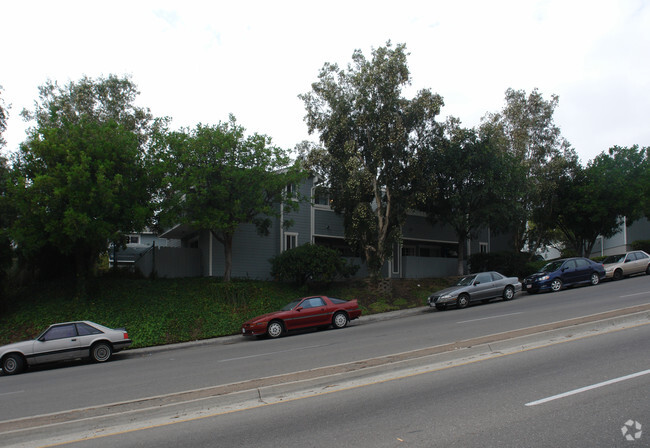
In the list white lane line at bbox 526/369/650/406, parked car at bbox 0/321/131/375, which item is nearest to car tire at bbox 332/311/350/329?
parked car at bbox 0/321/131/375

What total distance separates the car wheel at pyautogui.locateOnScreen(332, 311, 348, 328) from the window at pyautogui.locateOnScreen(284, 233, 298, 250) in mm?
9097

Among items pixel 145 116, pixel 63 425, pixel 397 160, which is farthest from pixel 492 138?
pixel 63 425

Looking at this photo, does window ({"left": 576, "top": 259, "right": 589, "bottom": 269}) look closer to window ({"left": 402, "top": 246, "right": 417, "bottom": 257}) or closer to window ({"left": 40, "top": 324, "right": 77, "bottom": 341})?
window ({"left": 402, "top": 246, "right": 417, "bottom": 257})

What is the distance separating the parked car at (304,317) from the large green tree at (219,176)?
5.33 m

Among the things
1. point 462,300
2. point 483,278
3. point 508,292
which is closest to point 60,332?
point 462,300

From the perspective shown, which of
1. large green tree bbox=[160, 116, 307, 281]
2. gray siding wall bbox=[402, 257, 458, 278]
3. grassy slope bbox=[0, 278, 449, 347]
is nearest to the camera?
grassy slope bbox=[0, 278, 449, 347]

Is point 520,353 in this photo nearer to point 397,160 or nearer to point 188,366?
point 188,366

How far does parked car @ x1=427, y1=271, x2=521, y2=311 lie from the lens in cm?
2106

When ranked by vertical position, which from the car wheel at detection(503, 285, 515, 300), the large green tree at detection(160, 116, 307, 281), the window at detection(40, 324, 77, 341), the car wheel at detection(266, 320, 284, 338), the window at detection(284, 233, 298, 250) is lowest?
the car wheel at detection(266, 320, 284, 338)

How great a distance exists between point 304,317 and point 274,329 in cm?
117

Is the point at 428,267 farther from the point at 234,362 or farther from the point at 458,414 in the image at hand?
the point at 458,414

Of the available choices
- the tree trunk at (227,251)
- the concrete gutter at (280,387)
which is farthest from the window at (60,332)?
the concrete gutter at (280,387)

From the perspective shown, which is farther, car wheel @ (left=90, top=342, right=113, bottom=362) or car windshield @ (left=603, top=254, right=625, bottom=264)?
Result: car windshield @ (left=603, top=254, right=625, bottom=264)

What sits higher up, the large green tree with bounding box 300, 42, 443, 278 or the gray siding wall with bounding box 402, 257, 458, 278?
the large green tree with bounding box 300, 42, 443, 278
